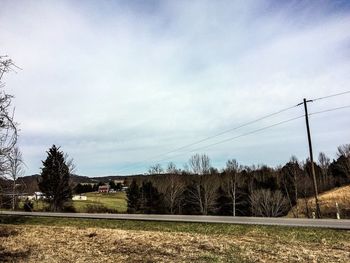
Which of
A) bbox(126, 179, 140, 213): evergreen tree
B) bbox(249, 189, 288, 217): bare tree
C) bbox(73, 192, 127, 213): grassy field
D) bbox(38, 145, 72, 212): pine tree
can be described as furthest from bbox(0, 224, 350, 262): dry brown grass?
bbox(126, 179, 140, 213): evergreen tree

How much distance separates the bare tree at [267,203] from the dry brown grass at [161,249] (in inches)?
2032

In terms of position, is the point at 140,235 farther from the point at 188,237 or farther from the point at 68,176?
the point at 68,176

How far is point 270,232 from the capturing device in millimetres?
16375

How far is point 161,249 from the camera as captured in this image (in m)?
11.9

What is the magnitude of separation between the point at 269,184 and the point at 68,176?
38450mm

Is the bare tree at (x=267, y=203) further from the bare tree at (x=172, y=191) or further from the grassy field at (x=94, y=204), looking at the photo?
the grassy field at (x=94, y=204)

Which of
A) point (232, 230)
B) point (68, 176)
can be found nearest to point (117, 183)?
point (68, 176)

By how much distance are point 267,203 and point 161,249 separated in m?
56.0

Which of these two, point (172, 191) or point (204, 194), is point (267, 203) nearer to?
point (204, 194)

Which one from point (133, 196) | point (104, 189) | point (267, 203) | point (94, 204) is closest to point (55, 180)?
point (94, 204)


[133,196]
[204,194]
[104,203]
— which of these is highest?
[204,194]

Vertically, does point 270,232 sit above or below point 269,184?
below

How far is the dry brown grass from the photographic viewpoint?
1062cm

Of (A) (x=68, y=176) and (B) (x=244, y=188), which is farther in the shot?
(B) (x=244, y=188)
